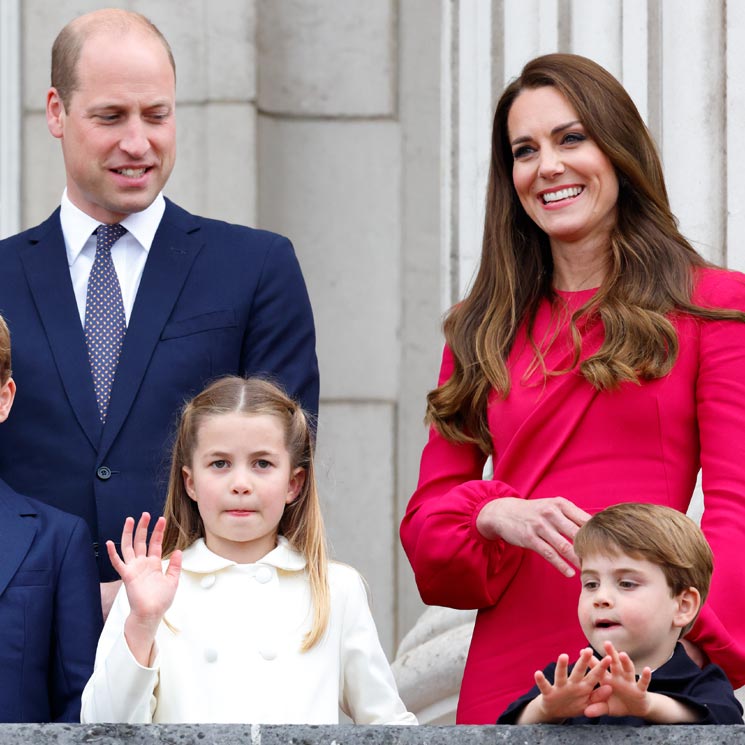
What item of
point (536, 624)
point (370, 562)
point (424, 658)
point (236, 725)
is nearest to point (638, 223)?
point (536, 624)

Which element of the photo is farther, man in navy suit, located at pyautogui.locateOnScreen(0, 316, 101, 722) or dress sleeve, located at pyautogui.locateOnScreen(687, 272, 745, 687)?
man in navy suit, located at pyautogui.locateOnScreen(0, 316, 101, 722)

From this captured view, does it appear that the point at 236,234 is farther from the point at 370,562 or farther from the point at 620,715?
the point at 370,562

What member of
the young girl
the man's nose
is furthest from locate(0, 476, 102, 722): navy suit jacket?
the man's nose

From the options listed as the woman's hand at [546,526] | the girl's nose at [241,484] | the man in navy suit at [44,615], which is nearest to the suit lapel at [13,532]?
the man in navy suit at [44,615]

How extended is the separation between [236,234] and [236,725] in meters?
1.48

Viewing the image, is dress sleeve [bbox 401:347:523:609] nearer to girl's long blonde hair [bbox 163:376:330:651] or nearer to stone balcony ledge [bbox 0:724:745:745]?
girl's long blonde hair [bbox 163:376:330:651]

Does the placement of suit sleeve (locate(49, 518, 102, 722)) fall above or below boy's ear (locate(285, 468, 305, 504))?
below

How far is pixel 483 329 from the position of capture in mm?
3920

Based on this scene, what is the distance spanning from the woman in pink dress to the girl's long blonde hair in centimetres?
19

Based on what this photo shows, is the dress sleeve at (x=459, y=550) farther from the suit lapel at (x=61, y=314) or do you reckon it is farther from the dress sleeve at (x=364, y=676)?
the suit lapel at (x=61, y=314)

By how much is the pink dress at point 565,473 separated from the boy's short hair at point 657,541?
0.25m

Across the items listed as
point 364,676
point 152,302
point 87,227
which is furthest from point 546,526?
point 87,227

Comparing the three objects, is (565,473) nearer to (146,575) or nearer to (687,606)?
(687,606)

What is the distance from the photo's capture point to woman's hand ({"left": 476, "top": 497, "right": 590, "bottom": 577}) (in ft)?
11.5
